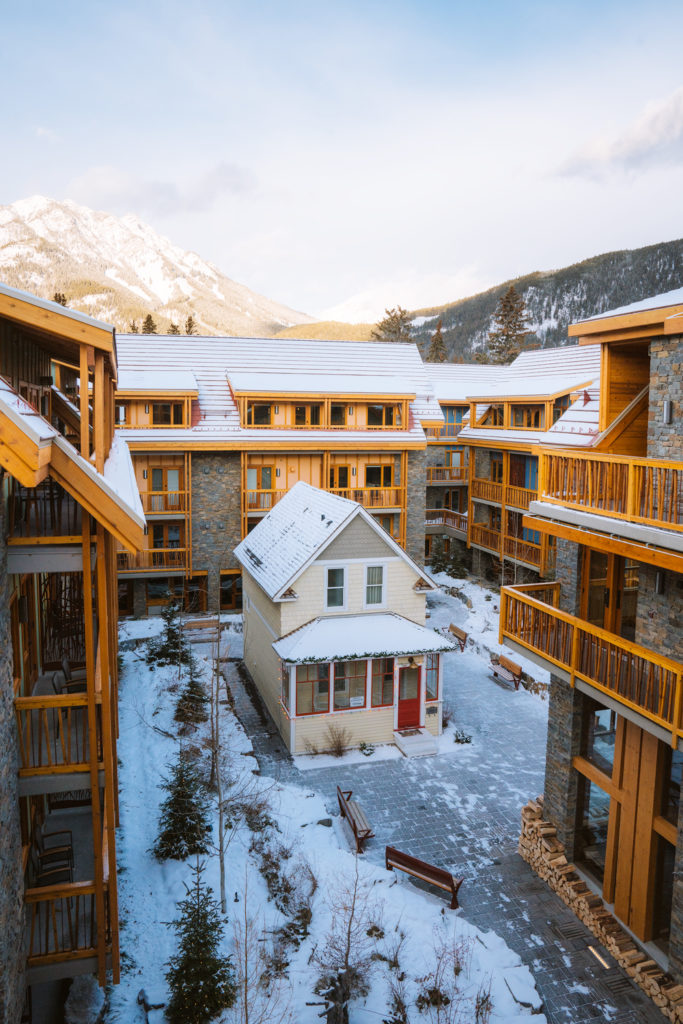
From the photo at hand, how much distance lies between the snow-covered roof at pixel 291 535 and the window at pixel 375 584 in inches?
69.3

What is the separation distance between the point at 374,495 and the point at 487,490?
7.13 meters

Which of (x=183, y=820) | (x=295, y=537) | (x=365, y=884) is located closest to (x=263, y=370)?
(x=295, y=537)

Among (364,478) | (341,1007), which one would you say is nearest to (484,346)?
(364,478)

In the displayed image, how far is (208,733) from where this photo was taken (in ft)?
60.4

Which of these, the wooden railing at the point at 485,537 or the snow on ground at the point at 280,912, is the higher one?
the wooden railing at the point at 485,537

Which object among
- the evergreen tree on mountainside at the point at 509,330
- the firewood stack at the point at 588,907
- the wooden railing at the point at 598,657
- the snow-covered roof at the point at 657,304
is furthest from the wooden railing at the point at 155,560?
the evergreen tree on mountainside at the point at 509,330

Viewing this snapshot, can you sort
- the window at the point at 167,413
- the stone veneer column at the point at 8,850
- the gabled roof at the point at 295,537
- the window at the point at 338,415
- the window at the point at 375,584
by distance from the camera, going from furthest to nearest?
the window at the point at 338,415 → the window at the point at 167,413 → the window at the point at 375,584 → the gabled roof at the point at 295,537 → the stone veneer column at the point at 8,850

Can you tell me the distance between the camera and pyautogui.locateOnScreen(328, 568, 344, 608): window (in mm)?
19047

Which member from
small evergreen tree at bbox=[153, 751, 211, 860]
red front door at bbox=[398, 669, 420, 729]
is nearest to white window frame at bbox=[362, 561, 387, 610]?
red front door at bbox=[398, 669, 420, 729]

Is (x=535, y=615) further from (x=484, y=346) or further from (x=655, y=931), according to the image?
(x=484, y=346)

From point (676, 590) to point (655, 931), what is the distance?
19.7ft

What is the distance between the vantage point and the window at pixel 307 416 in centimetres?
3192

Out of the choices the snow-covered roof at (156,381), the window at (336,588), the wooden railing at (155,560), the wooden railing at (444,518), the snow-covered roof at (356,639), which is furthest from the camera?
the wooden railing at (444,518)

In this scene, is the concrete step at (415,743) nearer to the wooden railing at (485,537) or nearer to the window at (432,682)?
the window at (432,682)
